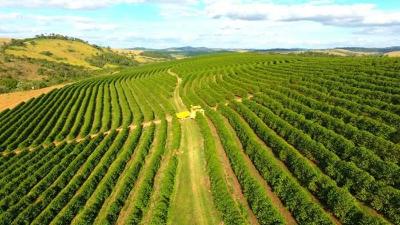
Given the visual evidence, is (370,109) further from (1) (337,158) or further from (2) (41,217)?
(2) (41,217)

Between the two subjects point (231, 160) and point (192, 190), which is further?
point (231, 160)

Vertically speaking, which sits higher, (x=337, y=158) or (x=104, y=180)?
(x=337, y=158)

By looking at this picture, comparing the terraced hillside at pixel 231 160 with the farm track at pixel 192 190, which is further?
the farm track at pixel 192 190

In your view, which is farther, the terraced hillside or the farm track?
the farm track

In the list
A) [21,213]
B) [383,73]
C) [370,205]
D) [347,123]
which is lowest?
[21,213]

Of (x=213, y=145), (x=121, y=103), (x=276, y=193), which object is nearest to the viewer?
(x=276, y=193)

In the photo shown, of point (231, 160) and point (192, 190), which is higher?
point (231, 160)

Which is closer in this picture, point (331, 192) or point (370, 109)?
point (331, 192)

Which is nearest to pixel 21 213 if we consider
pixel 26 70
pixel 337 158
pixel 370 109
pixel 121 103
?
pixel 337 158
